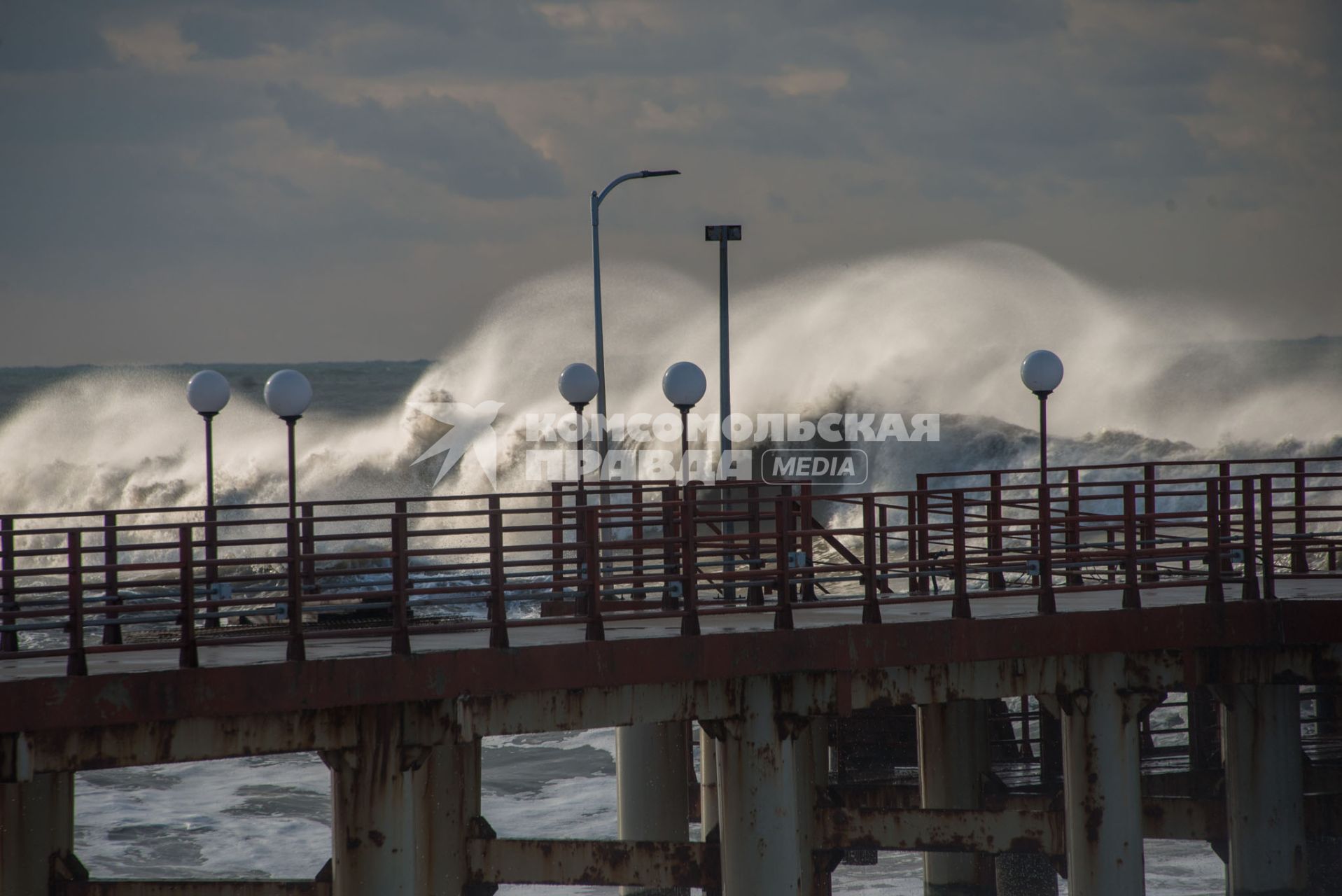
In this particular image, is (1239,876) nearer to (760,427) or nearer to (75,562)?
(75,562)

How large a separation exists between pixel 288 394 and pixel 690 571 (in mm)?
5007

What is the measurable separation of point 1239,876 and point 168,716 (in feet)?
30.2

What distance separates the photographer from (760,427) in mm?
56188

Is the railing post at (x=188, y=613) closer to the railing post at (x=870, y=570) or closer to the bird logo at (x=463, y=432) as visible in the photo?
the railing post at (x=870, y=570)

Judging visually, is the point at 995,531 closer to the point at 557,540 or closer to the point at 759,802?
the point at 759,802

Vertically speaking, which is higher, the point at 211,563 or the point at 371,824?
the point at 211,563

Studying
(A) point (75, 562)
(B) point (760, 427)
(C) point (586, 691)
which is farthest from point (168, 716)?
(B) point (760, 427)

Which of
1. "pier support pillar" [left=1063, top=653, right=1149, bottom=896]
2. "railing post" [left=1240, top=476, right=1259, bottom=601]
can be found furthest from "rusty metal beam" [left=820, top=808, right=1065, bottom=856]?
"railing post" [left=1240, top=476, right=1259, bottom=601]

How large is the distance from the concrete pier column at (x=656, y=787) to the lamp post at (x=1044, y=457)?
4.29 m

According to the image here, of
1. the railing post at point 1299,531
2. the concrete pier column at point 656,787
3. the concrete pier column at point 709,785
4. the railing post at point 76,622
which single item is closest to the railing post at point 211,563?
the railing post at point 76,622

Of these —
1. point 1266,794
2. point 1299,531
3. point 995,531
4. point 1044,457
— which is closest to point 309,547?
point 995,531

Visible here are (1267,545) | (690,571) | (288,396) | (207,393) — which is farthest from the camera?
(207,393)

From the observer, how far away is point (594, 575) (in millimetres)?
12016

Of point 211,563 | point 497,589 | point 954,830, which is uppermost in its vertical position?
point 211,563
